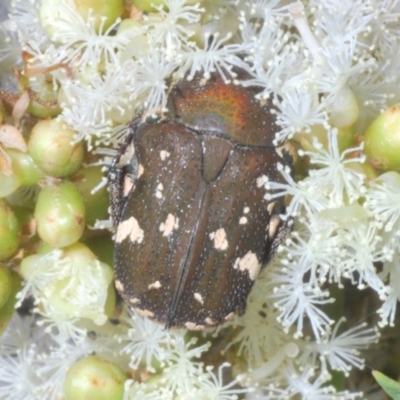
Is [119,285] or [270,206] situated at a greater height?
[270,206]

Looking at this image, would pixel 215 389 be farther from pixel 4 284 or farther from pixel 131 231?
pixel 4 284

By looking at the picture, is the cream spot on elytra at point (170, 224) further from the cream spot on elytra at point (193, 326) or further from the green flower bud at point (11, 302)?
the green flower bud at point (11, 302)

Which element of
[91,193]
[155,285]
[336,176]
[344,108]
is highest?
[344,108]

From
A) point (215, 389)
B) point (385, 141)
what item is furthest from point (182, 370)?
point (385, 141)

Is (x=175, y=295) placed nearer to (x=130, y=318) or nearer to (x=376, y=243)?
(x=130, y=318)

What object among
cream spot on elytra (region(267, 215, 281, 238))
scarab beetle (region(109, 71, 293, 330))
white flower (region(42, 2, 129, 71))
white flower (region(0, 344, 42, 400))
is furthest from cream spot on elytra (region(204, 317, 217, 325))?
white flower (region(42, 2, 129, 71))

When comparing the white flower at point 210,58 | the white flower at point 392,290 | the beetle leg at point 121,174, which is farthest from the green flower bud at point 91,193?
the white flower at point 392,290

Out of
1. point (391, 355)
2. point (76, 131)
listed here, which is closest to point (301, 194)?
point (76, 131)
